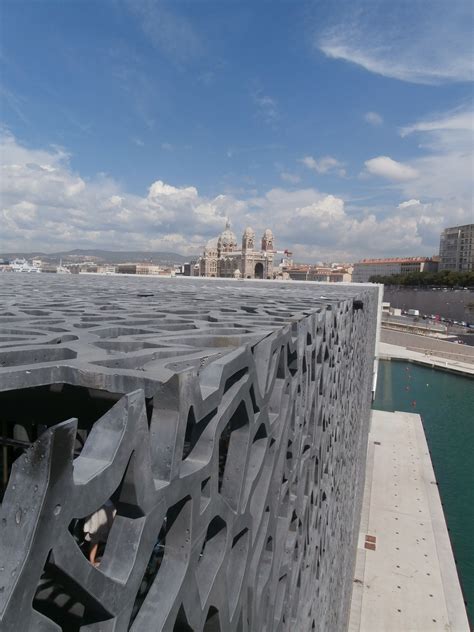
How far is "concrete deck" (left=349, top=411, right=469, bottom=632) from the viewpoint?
1280 cm

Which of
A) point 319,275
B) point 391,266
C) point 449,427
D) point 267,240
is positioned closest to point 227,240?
point 267,240

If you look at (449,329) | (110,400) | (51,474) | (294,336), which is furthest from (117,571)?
(449,329)

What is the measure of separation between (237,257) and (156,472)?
97.7m

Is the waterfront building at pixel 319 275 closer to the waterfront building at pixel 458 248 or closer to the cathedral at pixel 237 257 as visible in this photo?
the cathedral at pixel 237 257

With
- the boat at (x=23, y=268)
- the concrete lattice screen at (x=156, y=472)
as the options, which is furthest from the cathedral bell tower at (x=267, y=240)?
the concrete lattice screen at (x=156, y=472)

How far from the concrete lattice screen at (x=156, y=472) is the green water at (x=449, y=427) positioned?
15.1 m

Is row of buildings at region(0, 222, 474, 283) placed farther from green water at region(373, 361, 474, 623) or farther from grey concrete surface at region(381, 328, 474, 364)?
green water at region(373, 361, 474, 623)

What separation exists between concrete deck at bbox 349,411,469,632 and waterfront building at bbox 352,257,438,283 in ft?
328

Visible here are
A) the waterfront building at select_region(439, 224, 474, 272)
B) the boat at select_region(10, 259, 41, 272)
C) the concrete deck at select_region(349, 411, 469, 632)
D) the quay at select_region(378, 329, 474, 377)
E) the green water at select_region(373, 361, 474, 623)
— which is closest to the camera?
the concrete deck at select_region(349, 411, 469, 632)

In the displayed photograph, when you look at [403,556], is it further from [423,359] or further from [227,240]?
Result: [227,240]

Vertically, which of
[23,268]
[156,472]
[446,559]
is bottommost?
[446,559]

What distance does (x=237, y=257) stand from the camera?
98812mm

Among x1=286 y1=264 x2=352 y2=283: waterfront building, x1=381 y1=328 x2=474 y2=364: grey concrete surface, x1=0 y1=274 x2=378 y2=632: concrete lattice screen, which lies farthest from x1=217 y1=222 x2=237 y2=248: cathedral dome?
x1=0 y1=274 x2=378 y2=632: concrete lattice screen

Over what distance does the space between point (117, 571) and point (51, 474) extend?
26.0 inches
